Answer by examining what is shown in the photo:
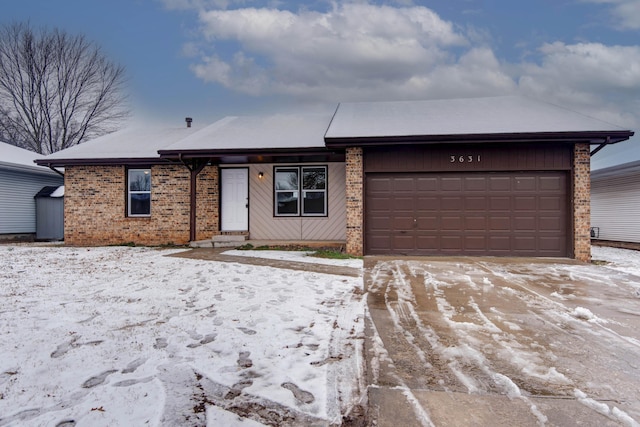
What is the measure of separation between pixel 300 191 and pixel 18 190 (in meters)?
12.2

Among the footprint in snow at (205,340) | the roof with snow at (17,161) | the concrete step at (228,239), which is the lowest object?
the footprint in snow at (205,340)

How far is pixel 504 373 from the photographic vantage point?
2650 mm

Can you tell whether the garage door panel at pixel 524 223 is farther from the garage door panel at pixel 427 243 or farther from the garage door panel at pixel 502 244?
the garage door panel at pixel 427 243

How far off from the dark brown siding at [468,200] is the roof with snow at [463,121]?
0.53 m

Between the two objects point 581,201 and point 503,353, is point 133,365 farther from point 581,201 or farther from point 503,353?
point 581,201

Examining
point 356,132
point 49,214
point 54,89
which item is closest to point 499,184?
point 356,132

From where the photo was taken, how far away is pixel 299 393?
2330 mm

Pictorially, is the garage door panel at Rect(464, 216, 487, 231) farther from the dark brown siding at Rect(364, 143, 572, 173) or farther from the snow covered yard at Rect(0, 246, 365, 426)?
the snow covered yard at Rect(0, 246, 365, 426)

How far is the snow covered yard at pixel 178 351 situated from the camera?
2096mm

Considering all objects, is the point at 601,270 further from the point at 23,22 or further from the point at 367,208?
the point at 23,22

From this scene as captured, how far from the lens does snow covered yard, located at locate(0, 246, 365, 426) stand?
2.10m

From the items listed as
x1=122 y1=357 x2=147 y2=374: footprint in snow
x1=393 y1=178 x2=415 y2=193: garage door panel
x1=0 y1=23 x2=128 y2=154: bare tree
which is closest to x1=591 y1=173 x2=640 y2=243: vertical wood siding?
x1=393 y1=178 x2=415 y2=193: garage door panel

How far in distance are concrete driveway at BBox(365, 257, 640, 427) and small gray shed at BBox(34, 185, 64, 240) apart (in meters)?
15.3

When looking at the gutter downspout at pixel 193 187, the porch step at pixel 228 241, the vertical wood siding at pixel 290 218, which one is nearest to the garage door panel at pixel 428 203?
the vertical wood siding at pixel 290 218
